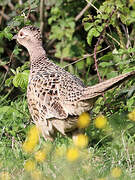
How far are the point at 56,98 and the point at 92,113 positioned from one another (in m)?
0.81

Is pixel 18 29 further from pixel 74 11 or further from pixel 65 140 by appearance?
pixel 74 11

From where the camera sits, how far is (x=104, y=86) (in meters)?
4.99

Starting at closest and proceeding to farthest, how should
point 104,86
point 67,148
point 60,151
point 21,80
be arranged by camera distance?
point 104,86
point 60,151
point 67,148
point 21,80

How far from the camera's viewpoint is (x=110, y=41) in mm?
7266

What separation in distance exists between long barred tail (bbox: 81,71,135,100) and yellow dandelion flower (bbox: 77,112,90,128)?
0.20 metres

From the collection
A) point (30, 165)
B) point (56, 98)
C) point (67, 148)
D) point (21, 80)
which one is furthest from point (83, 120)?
point (21, 80)

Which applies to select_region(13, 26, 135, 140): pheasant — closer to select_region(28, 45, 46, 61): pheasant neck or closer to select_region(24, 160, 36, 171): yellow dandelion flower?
select_region(28, 45, 46, 61): pheasant neck

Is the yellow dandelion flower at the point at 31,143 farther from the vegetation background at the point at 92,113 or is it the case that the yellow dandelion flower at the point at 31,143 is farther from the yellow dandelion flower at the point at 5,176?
the yellow dandelion flower at the point at 5,176

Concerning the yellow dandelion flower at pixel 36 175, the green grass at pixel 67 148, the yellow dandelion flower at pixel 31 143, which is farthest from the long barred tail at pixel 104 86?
the yellow dandelion flower at pixel 36 175

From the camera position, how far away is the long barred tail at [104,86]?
474cm

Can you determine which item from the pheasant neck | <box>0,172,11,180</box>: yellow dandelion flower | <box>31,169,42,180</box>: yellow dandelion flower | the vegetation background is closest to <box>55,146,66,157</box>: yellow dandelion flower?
the vegetation background

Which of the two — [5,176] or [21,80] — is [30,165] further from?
[21,80]

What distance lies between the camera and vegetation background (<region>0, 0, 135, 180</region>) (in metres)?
4.59

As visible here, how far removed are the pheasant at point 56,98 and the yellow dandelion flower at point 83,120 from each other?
40 millimetres
